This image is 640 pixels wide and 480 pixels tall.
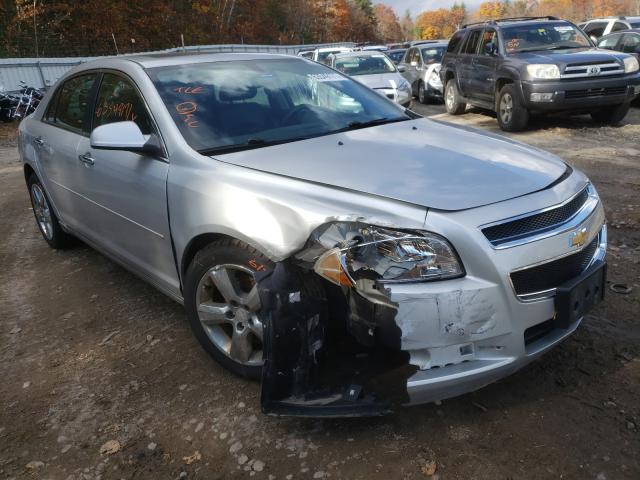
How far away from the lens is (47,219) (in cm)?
516

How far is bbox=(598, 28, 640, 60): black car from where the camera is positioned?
1235 cm

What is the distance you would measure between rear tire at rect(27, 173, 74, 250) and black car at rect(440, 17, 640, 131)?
742 cm

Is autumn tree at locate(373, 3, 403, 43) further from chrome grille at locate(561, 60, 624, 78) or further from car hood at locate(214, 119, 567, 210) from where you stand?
car hood at locate(214, 119, 567, 210)

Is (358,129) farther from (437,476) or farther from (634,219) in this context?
(634,219)

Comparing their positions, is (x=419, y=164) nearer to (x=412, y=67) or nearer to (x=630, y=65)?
(x=630, y=65)

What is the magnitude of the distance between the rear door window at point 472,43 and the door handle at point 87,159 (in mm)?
9274

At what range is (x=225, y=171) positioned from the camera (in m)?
A: 2.78

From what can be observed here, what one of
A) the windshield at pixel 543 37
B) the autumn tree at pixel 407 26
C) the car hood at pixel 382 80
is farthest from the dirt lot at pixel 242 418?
the autumn tree at pixel 407 26

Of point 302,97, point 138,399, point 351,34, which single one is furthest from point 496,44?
point 351,34

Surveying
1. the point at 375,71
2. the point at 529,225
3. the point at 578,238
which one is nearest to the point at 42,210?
the point at 529,225

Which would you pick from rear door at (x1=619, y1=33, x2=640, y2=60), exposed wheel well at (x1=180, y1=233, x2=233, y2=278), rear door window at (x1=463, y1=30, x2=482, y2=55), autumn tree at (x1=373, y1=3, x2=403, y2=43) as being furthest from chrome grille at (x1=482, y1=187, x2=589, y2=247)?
autumn tree at (x1=373, y1=3, x2=403, y2=43)

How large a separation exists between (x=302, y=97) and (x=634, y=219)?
10.4ft

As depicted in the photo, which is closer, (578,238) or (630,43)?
(578,238)

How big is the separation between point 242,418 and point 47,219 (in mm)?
3413
